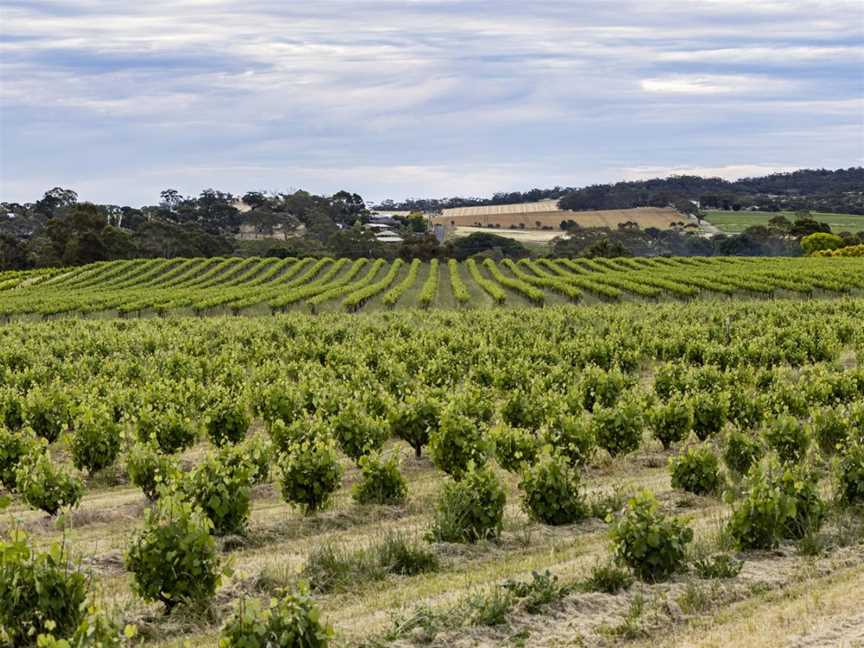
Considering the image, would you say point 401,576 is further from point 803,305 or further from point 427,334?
point 803,305

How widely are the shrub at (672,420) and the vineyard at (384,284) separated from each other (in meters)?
41.9

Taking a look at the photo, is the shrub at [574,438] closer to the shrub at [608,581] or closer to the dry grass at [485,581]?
the dry grass at [485,581]

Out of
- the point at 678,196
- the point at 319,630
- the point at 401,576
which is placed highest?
the point at 678,196

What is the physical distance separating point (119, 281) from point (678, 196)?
130 meters

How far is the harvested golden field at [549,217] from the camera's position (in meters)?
148

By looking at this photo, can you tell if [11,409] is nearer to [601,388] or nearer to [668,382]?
[601,388]

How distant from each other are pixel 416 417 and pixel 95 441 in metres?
6.20

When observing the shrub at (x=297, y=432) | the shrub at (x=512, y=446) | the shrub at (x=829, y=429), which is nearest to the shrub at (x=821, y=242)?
the shrub at (x=829, y=429)

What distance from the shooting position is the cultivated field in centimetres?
13962

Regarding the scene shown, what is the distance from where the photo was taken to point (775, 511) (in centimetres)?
1170

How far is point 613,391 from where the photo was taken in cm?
2258

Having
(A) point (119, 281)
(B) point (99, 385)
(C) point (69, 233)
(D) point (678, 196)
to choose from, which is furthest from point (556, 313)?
(D) point (678, 196)

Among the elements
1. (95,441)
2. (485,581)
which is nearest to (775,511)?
(485,581)

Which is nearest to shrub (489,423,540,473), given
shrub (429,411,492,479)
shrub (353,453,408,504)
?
shrub (429,411,492,479)
